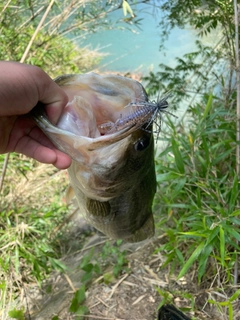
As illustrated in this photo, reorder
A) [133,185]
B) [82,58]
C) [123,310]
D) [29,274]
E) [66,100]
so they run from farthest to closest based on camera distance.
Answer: [82,58] → [29,274] → [123,310] → [133,185] → [66,100]

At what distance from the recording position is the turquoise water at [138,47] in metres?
5.73

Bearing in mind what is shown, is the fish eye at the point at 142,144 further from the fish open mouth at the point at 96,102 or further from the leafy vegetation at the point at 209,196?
the leafy vegetation at the point at 209,196

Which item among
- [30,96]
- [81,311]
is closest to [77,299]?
[81,311]

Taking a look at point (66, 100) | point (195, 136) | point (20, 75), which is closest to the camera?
point (20, 75)

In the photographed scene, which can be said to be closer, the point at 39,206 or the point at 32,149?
the point at 32,149

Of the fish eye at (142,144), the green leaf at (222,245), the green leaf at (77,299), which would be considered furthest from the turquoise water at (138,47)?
the fish eye at (142,144)

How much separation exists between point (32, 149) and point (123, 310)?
1571 millimetres

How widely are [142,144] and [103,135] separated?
144 millimetres

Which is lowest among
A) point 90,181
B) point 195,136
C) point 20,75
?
point 195,136

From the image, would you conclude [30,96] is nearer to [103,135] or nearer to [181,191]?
[103,135]

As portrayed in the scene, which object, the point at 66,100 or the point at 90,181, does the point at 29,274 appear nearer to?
the point at 90,181

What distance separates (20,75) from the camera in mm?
1144

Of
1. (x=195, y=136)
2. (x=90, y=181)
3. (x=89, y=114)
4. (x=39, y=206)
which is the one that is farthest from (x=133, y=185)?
(x=39, y=206)

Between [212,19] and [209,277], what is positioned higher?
[212,19]
